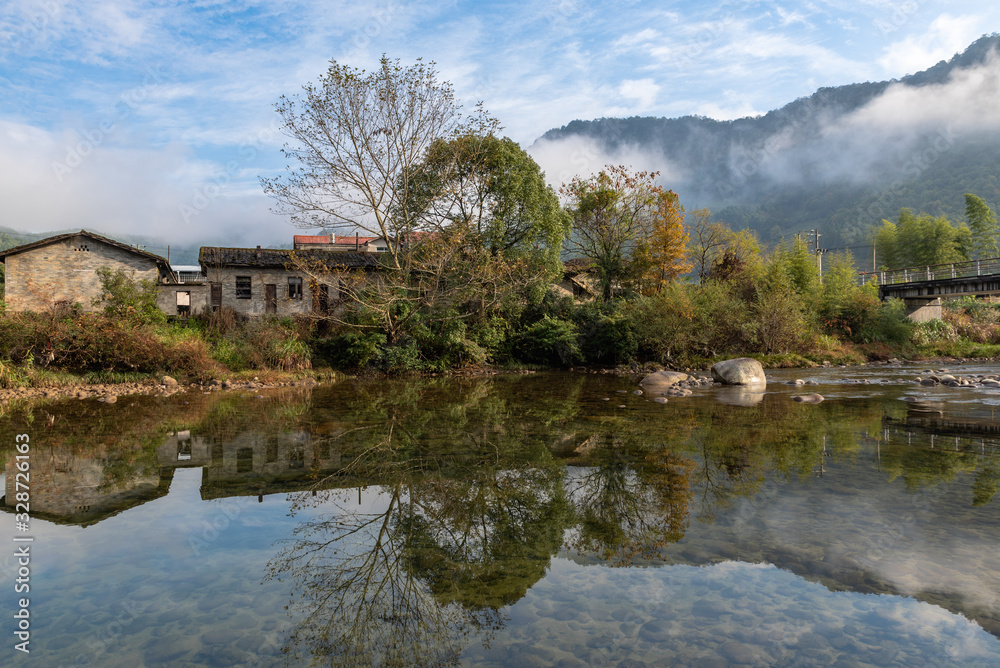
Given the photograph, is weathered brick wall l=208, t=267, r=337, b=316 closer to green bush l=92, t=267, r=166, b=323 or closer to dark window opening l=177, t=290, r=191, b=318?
dark window opening l=177, t=290, r=191, b=318

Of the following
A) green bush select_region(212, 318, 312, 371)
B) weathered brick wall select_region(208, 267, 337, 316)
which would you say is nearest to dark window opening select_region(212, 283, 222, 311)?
weathered brick wall select_region(208, 267, 337, 316)

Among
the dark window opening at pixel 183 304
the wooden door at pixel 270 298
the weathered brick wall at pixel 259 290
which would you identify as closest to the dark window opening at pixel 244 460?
the weathered brick wall at pixel 259 290

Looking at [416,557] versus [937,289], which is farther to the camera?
[937,289]

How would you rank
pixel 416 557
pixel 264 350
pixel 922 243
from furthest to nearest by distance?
pixel 922 243
pixel 264 350
pixel 416 557

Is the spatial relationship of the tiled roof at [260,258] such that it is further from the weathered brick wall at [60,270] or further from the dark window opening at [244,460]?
the dark window opening at [244,460]

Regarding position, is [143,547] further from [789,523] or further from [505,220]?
[505,220]

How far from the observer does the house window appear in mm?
31766

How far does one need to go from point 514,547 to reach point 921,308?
43.2 m

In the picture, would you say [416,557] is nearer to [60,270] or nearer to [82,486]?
[82,486]

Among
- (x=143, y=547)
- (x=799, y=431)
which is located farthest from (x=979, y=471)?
(x=143, y=547)

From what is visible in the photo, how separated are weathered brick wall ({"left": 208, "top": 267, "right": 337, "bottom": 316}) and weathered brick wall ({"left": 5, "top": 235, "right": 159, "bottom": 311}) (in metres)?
5.12

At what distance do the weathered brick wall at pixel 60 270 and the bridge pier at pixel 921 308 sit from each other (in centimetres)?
4758

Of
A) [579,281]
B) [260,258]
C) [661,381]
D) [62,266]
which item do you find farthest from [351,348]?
[579,281]

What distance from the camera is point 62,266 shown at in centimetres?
2727
